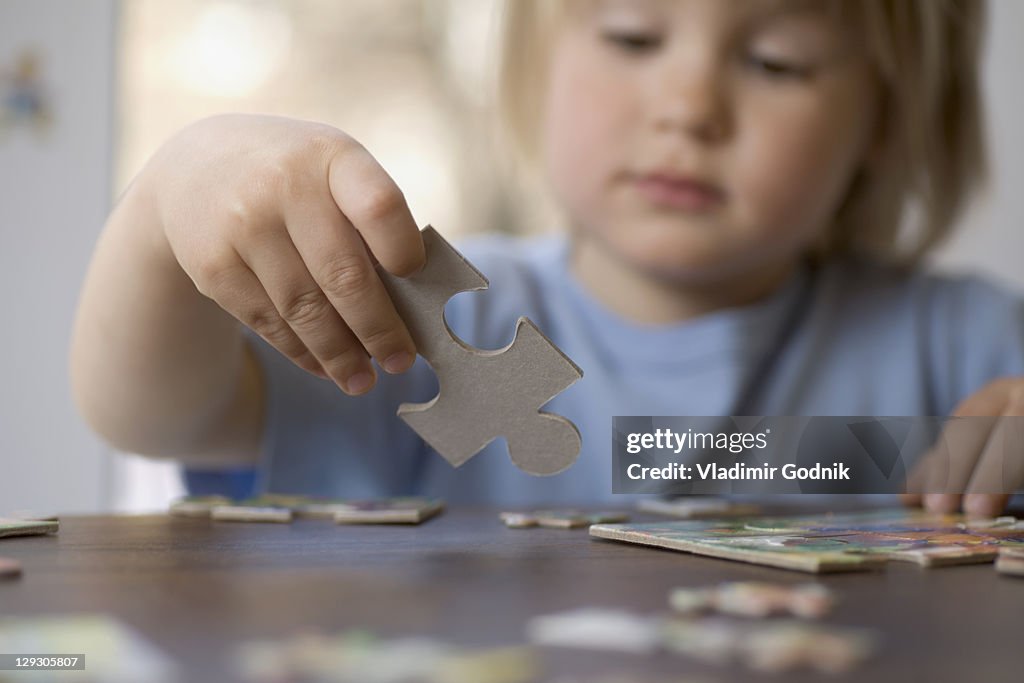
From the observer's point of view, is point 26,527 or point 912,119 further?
point 912,119

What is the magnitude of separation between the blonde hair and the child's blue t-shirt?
0.11 m

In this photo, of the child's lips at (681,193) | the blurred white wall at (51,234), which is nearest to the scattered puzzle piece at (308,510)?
the child's lips at (681,193)

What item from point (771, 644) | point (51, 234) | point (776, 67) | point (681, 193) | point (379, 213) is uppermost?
point (51, 234)

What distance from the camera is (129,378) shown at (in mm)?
947

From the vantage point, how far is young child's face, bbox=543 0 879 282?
1.22 metres

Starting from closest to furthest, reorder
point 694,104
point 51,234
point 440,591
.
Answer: point 440,591 < point 694,104 < point 51,234

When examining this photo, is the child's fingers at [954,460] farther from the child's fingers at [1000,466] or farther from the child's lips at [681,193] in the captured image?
the child's lips at [681,193]

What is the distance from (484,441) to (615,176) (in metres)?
0.68

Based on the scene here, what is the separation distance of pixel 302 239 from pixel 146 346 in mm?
319

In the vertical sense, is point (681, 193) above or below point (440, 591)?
above

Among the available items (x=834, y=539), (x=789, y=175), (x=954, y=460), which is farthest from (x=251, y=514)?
(x=789, y=175)

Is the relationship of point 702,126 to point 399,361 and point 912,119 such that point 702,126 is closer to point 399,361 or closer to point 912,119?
point 912,119

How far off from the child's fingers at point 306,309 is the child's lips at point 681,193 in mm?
633

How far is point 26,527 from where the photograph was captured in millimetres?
652
